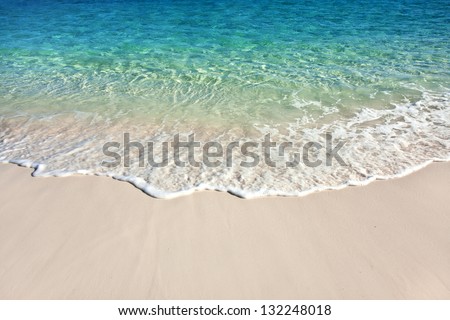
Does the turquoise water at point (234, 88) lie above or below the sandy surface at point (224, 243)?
below

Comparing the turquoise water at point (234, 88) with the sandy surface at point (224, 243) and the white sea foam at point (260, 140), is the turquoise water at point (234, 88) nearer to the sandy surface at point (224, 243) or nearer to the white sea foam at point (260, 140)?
the white sea foam at point (260, 140)

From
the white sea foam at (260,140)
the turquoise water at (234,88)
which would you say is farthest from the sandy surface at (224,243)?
the turquoise water at (234,88)

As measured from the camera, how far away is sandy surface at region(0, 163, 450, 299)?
2898 millimetres

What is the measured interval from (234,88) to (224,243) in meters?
4.50

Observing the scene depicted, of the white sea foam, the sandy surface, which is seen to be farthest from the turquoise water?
the sandy surface

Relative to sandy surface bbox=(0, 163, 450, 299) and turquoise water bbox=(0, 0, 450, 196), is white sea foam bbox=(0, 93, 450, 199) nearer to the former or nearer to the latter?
turquoise water bbox=(0, 0, 450, 196)

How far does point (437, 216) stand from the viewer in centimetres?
355

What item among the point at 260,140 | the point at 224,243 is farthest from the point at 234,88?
the point at 224,243

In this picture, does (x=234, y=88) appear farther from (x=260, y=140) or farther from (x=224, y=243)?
(x=224, y=243)

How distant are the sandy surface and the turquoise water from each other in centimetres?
34

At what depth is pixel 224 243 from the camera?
130 inches

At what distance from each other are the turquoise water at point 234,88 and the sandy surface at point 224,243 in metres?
0.34

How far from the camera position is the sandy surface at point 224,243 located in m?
2.90
